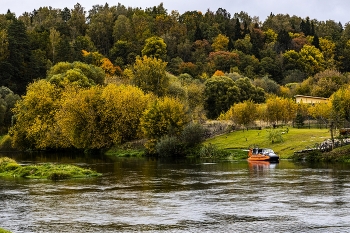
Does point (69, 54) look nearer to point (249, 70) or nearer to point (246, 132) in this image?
point (249, 70)

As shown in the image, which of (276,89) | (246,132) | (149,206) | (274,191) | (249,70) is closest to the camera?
(149,206)

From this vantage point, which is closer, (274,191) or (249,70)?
(274,191)

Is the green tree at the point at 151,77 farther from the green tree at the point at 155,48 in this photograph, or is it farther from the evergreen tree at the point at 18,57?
the green tree at the point at 155,48

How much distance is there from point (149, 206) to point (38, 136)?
7196 cm

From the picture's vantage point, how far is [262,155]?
7988 centimetres

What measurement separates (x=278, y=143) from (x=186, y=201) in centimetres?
4540

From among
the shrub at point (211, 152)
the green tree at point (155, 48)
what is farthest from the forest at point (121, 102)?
the green tree at point (155, 48)

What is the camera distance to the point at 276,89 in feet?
523

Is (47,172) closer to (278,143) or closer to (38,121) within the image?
(278,143)

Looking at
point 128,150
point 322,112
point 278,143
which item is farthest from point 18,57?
point 278,143

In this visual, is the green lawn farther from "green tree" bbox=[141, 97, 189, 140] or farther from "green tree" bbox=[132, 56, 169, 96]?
"green tree" bbox=[132, 56, 169, 96]

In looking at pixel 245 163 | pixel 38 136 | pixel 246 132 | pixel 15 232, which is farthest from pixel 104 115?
pixel 15 232

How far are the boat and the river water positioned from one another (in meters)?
10.5

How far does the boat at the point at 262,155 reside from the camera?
79.1m
